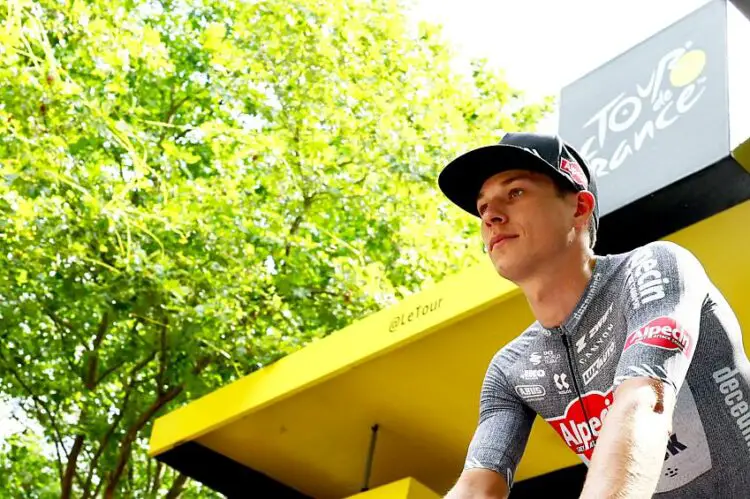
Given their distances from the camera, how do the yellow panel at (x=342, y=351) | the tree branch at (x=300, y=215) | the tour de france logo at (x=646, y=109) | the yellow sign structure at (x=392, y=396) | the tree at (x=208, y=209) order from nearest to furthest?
the tour de france logo at (x=646, y=109) < the yellow sign structure at (x=392, y=396) < the yellow panel at (x=342, y=351) < the tree at (x=208, y=209) < the tree branch at (x=300, y=215)

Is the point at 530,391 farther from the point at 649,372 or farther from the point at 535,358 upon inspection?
the point at 649,372

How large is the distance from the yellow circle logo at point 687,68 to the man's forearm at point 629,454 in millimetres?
3010

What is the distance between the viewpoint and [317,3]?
11.1 meters

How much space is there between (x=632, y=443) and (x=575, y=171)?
2.45ft

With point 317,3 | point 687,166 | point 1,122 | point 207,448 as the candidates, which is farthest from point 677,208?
point 317,3

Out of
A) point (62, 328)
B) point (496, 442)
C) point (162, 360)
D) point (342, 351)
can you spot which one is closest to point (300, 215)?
point (162, 360)

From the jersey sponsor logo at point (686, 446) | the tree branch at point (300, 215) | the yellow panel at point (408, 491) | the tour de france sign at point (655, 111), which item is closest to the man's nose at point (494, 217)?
the jersey sponsor logo at point (686, 446)

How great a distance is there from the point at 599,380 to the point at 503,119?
37.5 feet

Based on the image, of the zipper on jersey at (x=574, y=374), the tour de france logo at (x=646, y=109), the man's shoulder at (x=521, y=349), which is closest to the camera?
the zipper on jersey at (x=574, y=374)

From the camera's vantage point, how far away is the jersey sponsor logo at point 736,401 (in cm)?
208

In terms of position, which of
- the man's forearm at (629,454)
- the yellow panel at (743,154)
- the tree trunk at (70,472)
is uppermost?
the tree trunk at (70,472)

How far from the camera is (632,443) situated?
1687 millimetres

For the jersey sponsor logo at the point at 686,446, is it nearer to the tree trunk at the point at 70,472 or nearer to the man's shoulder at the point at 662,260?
the man's shoulder at the point at 662,260

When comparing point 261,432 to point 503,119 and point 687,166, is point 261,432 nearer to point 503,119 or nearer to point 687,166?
point 687,166
